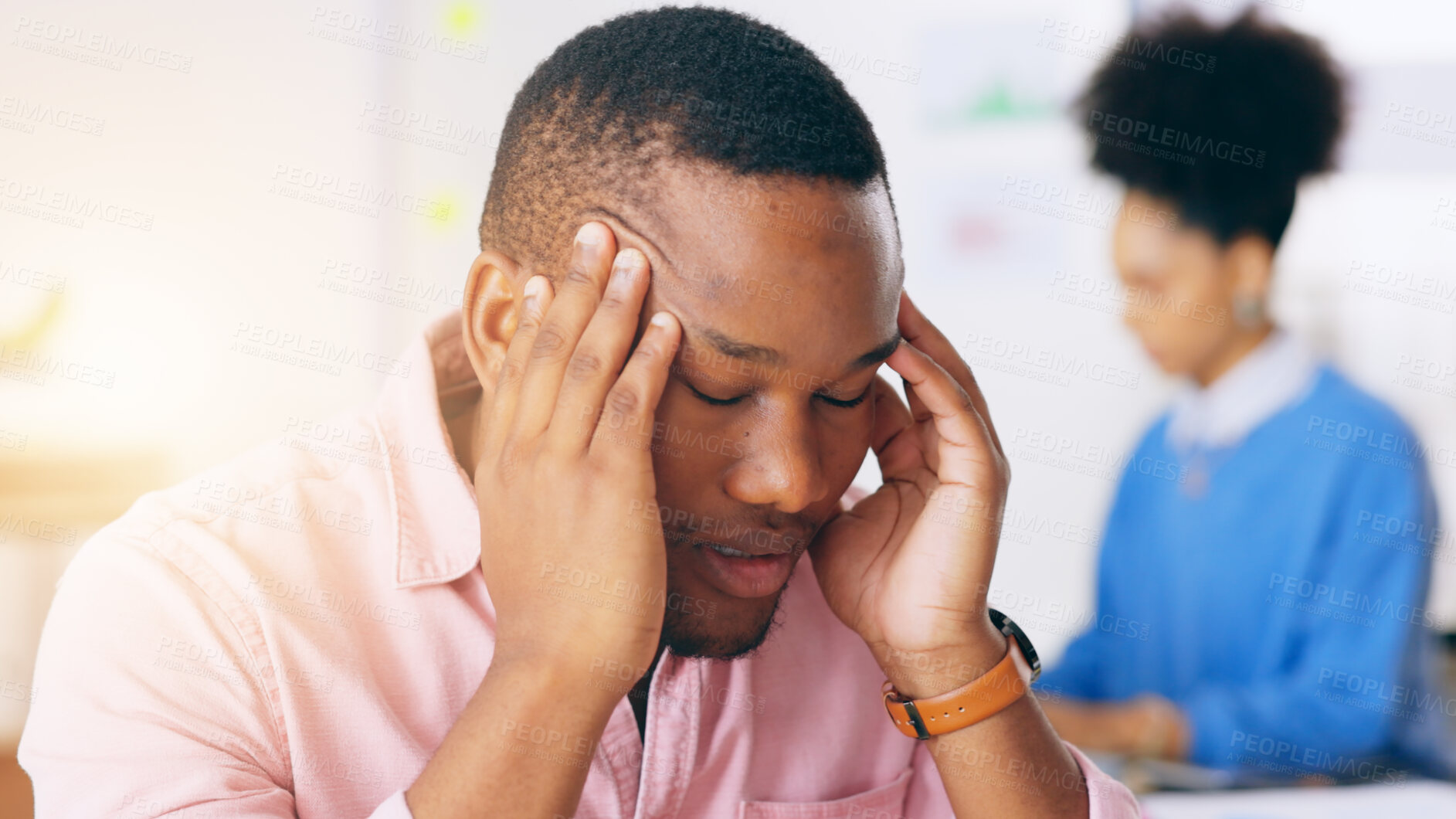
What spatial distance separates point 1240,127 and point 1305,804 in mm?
1538

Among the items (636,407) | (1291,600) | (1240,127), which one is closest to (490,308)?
(636,407)

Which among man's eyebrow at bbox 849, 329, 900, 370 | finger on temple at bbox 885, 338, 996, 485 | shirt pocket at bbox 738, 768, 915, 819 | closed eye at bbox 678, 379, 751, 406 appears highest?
man's eyebrow at bbox 849, 329, 900, 370

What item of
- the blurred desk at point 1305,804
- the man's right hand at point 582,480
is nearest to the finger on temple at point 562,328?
the man's right hand at point 582,480

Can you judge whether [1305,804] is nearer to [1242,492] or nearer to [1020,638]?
[1020,638]

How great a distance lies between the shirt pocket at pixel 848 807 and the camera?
111cm

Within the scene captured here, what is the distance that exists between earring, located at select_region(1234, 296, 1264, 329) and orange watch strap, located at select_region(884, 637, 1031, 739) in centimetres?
160

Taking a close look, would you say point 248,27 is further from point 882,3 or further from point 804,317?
point 804,317

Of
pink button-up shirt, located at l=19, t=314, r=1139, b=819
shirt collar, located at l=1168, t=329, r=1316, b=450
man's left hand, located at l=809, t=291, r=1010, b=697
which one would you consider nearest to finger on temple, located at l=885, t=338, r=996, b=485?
man's left hand, located at l=809, t=291, r=1010, b=697

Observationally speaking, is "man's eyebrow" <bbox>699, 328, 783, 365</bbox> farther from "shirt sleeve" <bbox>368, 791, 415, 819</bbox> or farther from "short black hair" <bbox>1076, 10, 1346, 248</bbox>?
"short black hair" <bbox>1076, 10, 1346, 248</bbox>

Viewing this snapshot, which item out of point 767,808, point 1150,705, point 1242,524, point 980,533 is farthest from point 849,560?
point 1242,524

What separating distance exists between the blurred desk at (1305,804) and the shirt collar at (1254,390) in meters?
0.93

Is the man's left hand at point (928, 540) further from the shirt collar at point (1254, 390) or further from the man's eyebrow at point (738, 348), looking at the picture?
the shirt collar at point (1254, 390)

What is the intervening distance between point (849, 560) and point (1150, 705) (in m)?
1.27

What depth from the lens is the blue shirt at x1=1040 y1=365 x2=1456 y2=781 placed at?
6.70 feet
